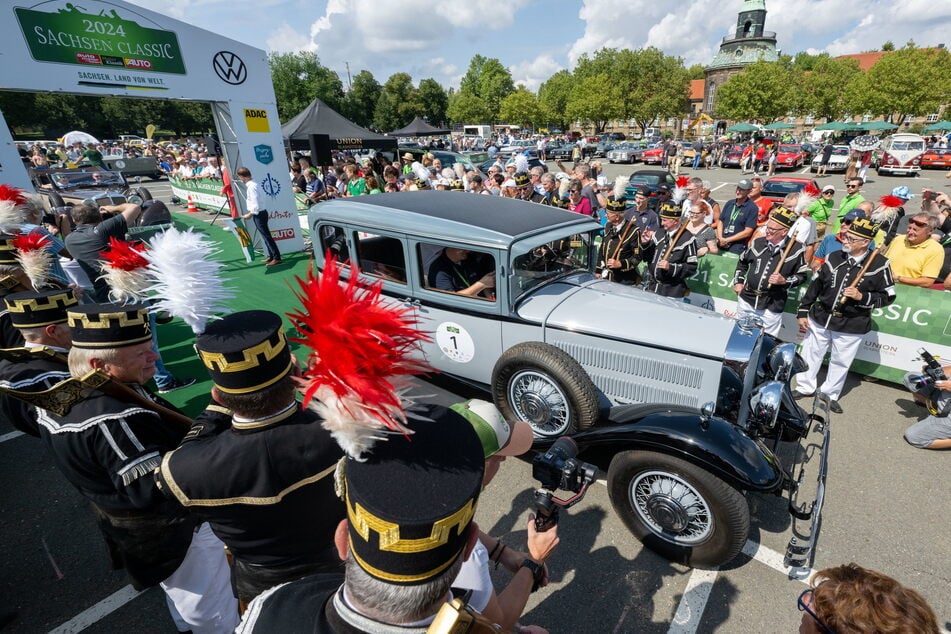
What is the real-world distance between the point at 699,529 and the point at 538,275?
2405 mm

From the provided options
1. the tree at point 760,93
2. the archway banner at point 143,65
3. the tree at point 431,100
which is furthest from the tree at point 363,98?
the archway banner at point 143,65

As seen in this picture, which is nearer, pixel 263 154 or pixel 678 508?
pixel 678 508

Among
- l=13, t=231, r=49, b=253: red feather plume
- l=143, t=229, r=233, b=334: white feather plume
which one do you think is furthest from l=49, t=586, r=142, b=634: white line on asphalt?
l=13, t=231, r=49, b=253: red feather plume

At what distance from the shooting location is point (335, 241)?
479 cm

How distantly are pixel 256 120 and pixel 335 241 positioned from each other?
6.05 m

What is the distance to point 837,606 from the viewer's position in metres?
1.35

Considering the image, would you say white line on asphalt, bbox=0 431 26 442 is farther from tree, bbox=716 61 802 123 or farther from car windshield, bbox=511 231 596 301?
tree, bbox=716 61 802 123

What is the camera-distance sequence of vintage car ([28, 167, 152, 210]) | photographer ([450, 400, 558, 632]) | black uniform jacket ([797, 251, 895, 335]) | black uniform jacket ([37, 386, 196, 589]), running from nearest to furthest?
photographer ([450, 400, 558, 632]) < black uniform jacket ([37, 386, 196, 589]) < black uniform jacket ([797, 251, 895, 335]) < vintage car ([28, 167, 152, 210])

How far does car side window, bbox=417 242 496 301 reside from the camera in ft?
13.2

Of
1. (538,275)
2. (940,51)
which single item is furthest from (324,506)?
(940,51)

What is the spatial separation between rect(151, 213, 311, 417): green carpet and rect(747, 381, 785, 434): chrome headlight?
3.48m

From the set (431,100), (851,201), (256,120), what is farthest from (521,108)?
(851,201)

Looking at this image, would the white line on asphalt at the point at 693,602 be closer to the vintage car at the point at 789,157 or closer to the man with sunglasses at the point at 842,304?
the man with sunglasses at the point at 842,304

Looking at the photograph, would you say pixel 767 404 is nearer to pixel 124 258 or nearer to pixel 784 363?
pixel 784 363
